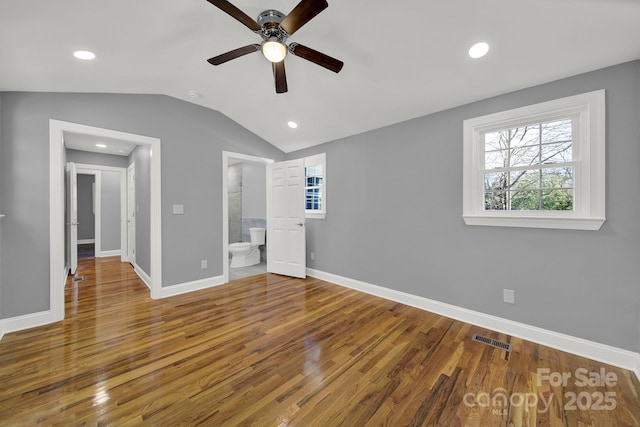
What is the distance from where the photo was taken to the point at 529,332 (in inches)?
91.9

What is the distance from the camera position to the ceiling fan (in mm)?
1526

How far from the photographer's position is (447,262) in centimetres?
288

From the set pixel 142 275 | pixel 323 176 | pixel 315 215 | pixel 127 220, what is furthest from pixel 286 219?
pixel 127 220

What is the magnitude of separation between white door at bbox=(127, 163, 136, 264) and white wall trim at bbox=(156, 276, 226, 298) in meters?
2.25

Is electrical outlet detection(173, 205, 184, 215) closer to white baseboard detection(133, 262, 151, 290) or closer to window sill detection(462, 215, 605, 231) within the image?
white baseboard detection(133, 262, 151, 290)

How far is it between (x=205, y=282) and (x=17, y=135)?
2.60 m

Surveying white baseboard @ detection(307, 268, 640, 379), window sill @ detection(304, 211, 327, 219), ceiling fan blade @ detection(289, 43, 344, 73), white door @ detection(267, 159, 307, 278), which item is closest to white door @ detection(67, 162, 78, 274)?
white door @ detection(267, 159, 307, 278)

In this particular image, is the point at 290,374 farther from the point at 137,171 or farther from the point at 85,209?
the point at 85,209

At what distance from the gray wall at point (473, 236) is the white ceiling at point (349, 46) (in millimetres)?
293

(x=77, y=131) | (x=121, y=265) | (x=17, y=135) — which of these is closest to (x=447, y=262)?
(x=77, y=131)

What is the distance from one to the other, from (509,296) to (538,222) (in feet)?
2.52

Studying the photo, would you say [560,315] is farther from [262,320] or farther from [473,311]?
[262,320]

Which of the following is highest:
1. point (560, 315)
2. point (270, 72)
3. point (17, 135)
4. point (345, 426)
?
point (270, 72)

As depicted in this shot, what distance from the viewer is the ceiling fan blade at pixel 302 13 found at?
145 cm
